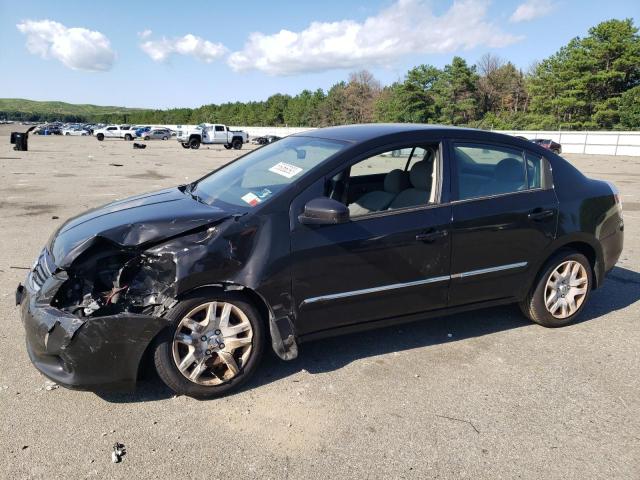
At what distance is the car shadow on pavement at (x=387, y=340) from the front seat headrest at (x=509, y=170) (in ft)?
4.21

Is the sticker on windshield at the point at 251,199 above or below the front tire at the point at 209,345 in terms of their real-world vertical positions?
above

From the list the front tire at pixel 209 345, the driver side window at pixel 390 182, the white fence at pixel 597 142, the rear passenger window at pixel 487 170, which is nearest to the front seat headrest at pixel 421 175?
the driver side window at pixel 390 182

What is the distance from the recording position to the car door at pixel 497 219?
12.1ft

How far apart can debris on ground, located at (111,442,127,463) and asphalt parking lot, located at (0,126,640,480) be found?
0.05m

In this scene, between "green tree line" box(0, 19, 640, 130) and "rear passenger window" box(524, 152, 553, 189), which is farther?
"green tree line" box(0, 19, 640, 130)

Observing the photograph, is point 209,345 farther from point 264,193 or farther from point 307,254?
point 264,193

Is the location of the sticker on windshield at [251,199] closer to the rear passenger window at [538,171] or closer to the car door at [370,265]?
the car door at [370,265]

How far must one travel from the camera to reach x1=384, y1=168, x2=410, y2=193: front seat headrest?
13.0 ft

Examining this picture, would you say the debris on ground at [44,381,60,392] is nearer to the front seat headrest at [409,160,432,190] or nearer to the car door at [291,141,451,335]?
the car door at [291,141,451,335]

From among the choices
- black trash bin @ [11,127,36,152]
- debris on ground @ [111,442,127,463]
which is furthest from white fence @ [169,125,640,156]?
debris on ground @ [111,442,127,463]

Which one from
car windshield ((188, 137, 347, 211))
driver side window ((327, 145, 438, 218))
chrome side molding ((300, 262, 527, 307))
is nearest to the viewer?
chrome side molding ((300, 262, 527, 307))

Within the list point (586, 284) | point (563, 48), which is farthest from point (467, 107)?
point (586, 284)

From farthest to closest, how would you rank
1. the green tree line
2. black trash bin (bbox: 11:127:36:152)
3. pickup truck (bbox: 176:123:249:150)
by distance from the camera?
the green tree line, pickup truck (bbox: 176:123:249:150), black trash bin (bbox: 11:127:36:152)

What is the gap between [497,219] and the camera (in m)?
3.76
